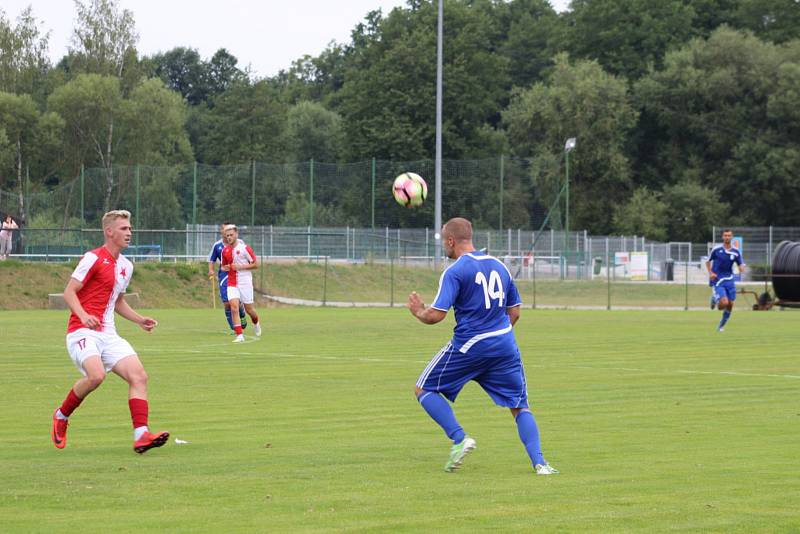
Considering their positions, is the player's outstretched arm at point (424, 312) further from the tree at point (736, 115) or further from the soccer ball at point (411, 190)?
the tree at point (736, 115)

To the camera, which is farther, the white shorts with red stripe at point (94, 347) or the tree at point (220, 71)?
the tree at point (220, 71)

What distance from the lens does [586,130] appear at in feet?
277

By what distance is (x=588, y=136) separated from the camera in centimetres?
8450

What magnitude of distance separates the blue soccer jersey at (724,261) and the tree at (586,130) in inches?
2031

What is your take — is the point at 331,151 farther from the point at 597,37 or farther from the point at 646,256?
the point at 646,256

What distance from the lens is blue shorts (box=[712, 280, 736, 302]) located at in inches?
1185

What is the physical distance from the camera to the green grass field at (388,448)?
7.96 metres

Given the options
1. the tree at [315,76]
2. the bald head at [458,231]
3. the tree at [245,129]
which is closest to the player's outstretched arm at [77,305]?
the bald head at [458,231]

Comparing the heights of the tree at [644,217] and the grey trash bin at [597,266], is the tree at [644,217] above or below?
above

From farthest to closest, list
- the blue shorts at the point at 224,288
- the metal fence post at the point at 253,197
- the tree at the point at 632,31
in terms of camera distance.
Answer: the tree at the point at 632,31
the metal fence post at the point at 253,197
the blue shorts at the point at 224,288

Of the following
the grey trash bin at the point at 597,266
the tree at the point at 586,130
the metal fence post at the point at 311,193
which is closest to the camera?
the metal fence post at the point at 311,193

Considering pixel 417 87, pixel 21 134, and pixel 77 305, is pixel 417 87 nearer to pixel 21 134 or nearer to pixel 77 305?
pixel 21 134

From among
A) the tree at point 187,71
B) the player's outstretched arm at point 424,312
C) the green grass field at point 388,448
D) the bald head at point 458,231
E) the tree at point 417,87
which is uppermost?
the tree at point 187,71

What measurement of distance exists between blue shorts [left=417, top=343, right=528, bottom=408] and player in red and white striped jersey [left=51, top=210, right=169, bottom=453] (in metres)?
2.44
